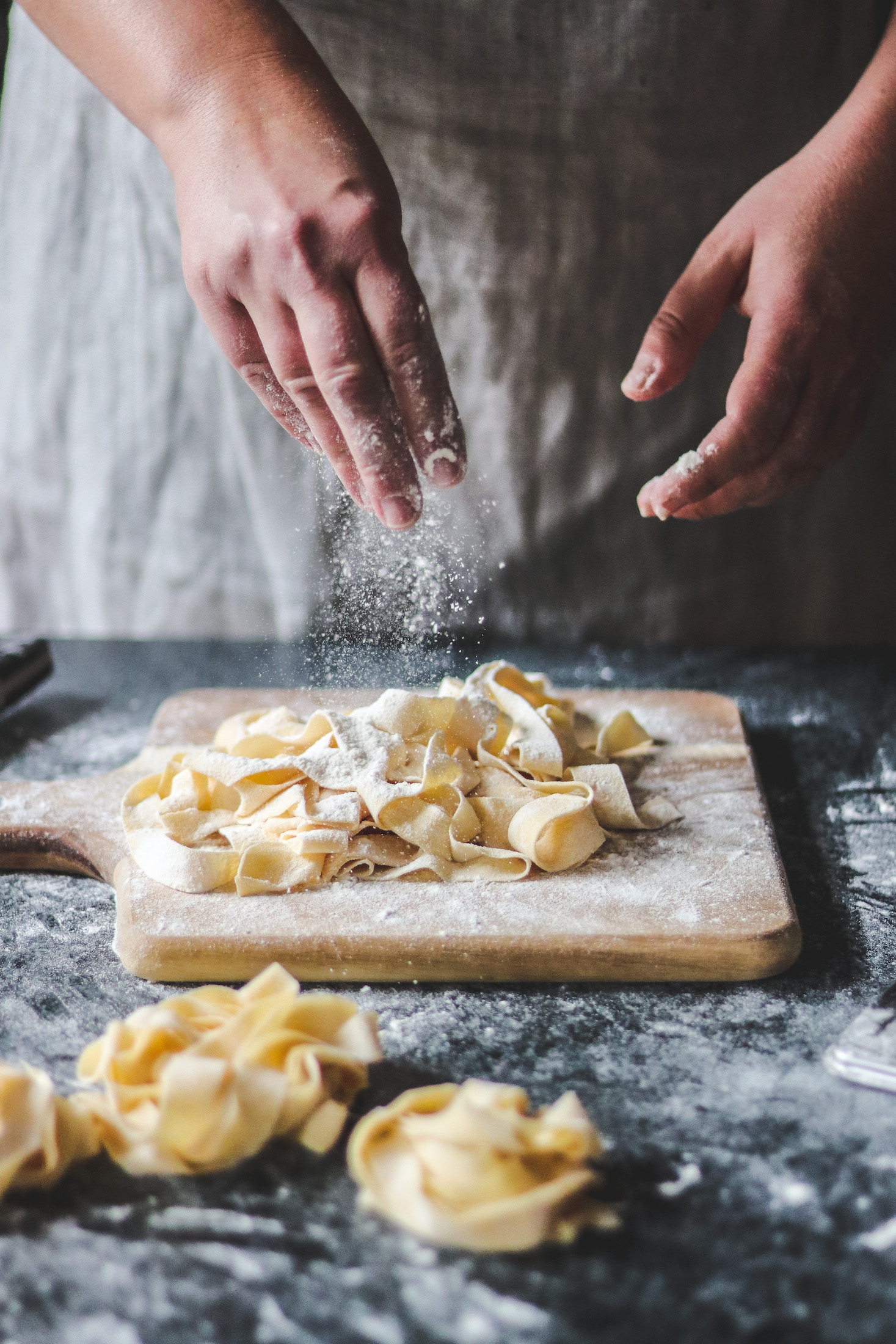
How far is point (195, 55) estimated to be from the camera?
1435mm

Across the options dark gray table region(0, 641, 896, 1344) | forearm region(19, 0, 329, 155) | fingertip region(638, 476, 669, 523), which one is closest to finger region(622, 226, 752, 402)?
fingertip region(638, 476, 669, 523)

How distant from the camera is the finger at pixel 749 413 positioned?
1.65 m

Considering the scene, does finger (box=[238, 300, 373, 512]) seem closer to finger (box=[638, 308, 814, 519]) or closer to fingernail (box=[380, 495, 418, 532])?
fingernail (box=[380, 495, 418, 532])

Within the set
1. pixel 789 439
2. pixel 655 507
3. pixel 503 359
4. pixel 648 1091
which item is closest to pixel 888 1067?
pixel 648 1091

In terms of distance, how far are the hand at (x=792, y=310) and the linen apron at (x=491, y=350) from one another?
1.42 feet

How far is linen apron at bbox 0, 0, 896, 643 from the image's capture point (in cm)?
215

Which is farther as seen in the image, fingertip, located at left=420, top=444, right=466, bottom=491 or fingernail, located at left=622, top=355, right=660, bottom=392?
fingernail, located at left=622, top=355, right=660, bottom=392

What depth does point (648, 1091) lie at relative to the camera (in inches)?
40.8

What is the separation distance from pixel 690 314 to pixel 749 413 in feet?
0.61

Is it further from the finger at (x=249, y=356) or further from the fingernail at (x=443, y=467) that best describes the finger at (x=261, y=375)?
the fingernail at (x=443, y=467)

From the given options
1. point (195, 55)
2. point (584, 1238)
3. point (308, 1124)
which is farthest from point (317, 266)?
point (584, 1238)

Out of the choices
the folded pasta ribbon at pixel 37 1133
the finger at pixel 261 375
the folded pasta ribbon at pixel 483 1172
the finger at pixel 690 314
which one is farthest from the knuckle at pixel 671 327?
the folded pasta ribbon at pixel 37 1133

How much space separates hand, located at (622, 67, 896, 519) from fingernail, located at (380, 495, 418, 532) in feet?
1.43

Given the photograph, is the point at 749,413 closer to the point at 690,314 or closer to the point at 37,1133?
the point at 690,314
